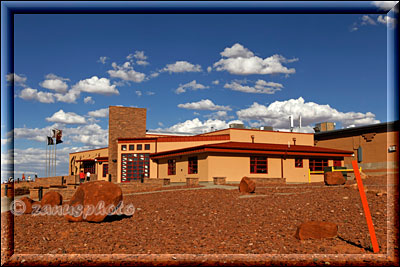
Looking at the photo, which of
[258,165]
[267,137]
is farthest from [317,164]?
[258,165]

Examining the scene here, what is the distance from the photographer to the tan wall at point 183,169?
28.4 metres

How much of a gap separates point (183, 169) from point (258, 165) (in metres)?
6.69

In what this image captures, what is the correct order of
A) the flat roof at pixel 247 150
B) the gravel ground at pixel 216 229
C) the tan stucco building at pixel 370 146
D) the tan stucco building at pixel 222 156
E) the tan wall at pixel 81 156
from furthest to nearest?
the tan wall at pixel 81 156 → the tan stucco building at pixel 370 146 → the tan stucco building at pixel 222 156 → the flat roof at pixel 247 150 → the gravel ground at pixel 216 229

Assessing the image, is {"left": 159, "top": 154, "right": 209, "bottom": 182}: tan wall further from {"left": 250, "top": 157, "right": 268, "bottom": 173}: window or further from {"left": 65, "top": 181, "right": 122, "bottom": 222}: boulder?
{"left": 65, "top": 181, "right": 122, "bottom": 222}: boulder

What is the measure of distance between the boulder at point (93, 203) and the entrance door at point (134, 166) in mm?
25232

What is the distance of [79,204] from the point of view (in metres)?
11.5

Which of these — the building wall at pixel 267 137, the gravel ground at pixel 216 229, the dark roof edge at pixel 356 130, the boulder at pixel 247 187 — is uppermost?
the dark roof edge at pixel 356 130

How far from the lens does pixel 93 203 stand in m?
11.5

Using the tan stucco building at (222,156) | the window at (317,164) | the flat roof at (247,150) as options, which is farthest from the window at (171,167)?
the window at (317,164)

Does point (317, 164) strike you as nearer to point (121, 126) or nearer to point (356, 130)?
point (356, 130)

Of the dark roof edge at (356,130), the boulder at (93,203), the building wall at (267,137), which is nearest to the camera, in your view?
the boulder at (93,203)

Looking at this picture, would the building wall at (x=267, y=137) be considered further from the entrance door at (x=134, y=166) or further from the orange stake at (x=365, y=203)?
the orange stake at (x=365, y=203)

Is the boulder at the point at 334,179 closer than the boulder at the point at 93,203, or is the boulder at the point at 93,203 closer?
the boulder at the point at 93,203

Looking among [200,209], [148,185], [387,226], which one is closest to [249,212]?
[200,209]
